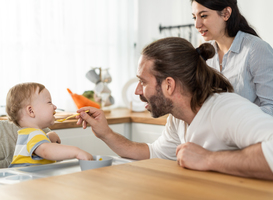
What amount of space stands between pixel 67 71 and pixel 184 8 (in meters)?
1.34

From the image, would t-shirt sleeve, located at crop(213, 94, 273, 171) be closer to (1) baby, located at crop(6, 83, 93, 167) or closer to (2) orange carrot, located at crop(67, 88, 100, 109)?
(1) baby, located at crop(6, 83, 93, 167)

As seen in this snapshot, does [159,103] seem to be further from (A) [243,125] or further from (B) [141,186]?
(B) [141,186]

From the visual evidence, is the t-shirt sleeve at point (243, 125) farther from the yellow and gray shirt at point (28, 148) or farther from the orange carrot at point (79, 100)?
the orange carrot at point (79, 100)

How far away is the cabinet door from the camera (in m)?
2.83

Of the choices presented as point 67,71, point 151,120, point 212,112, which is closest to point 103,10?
point 67,71

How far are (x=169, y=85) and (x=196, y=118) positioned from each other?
0.18 metres

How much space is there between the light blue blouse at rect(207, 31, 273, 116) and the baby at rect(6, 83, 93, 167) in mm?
949

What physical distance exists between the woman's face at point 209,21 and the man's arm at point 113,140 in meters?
0.70

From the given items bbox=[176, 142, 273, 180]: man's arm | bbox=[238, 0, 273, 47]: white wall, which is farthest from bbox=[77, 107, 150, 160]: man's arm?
bbox=[238, 0, 273, 47]: white wall

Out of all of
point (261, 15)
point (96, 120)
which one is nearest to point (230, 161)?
point (96, 120)

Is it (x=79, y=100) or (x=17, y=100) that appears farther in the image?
(x=79, y=100)

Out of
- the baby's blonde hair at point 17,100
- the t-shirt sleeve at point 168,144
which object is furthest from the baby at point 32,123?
the t-shirt sleeve at point 168,144

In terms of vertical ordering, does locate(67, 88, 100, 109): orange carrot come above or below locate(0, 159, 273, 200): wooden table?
below

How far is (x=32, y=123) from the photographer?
61.4 inches
